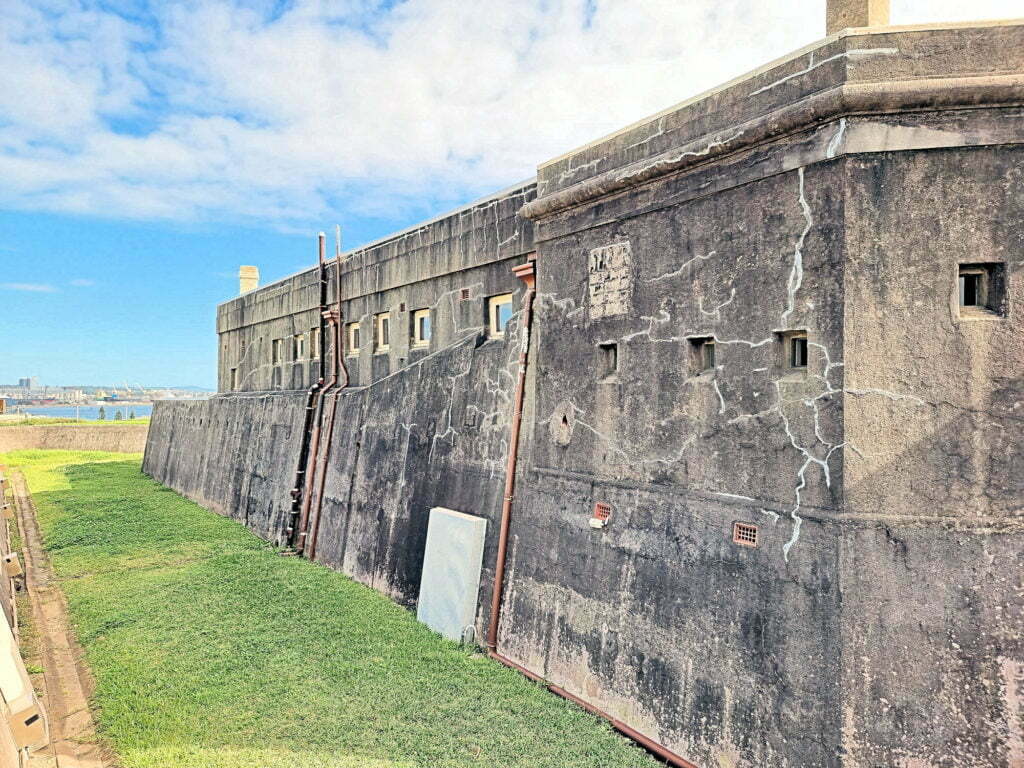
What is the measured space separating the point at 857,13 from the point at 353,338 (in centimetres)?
1159

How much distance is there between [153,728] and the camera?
6758mm

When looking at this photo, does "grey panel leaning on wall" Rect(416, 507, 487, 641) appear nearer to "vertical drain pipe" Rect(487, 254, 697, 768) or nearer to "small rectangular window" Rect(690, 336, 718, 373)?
"vertical drain pipe" Rect(487, 254, 697, 768)

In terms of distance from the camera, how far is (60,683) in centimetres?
812

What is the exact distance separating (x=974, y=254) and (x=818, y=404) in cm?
148

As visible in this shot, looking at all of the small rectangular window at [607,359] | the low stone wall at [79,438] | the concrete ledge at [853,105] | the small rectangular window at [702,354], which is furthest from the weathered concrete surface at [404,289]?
the low stone wall at [79,438]

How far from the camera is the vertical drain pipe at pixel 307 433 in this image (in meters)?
14.2

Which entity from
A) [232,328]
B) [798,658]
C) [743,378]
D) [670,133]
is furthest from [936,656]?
[232,328]

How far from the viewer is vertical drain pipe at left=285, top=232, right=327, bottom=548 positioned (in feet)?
46.5

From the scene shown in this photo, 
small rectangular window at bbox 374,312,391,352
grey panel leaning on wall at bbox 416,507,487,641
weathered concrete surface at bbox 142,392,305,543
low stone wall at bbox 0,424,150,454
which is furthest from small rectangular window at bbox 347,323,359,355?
low stone wall at bbox 0,424,150,454

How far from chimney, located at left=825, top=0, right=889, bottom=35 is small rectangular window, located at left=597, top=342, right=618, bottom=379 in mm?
3400

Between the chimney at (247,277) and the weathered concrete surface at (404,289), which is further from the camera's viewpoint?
the chimney at (247,277)

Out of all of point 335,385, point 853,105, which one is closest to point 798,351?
point 853,105

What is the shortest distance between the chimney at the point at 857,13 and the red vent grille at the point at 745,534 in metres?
4.10

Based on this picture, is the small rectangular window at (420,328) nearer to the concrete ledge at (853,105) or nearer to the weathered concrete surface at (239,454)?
the weathered concrete surface at (239,454)
